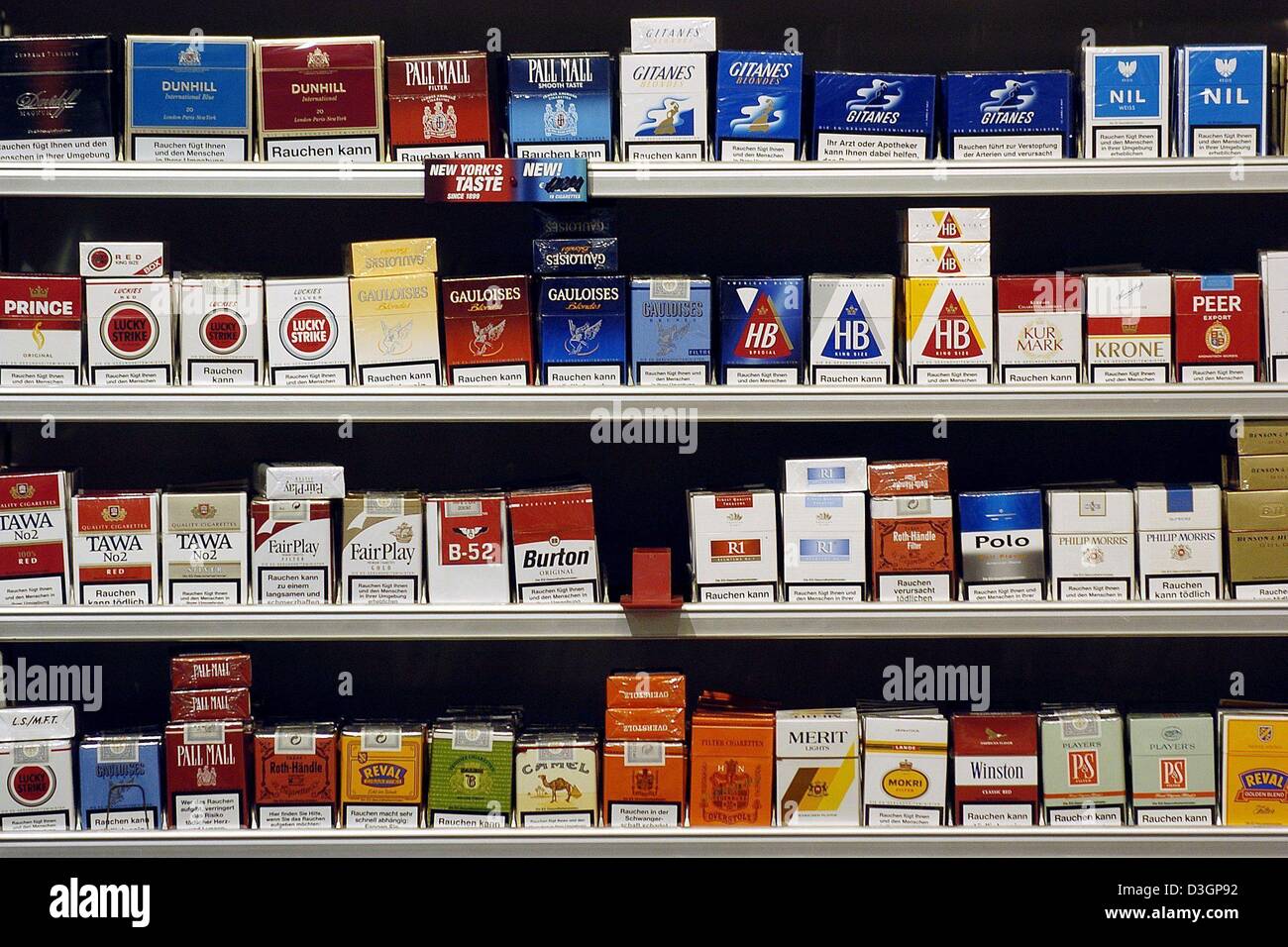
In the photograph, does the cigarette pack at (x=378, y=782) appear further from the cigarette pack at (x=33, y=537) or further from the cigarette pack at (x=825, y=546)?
the cigarette pack at (x=825, y=546)

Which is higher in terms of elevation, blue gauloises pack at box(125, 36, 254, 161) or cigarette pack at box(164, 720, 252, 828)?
→ blue gauloises pack at box(125, 36, 254, 161)

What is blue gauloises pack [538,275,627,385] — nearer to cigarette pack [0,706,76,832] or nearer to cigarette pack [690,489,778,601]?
cigarette pack [690,489,778,601]

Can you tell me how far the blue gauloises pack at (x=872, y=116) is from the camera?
2330 mm

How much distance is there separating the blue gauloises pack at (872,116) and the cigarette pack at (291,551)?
1290 mm

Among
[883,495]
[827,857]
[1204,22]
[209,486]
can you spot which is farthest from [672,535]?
[1204,22]

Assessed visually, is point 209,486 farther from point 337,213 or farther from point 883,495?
point 883,495

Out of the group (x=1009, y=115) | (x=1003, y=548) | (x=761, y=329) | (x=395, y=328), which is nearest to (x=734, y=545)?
(x=761, y=329)

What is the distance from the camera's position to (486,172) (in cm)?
226

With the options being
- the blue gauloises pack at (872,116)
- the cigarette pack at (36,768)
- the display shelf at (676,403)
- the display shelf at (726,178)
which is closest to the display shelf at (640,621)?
the cigarette pack at (36,768)

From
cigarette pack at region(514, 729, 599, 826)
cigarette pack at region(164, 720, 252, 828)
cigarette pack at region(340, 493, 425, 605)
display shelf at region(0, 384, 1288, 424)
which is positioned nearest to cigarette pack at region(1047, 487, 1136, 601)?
display shelf at region(0, 384, 1288, 424)

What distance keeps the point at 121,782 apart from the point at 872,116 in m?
2.05

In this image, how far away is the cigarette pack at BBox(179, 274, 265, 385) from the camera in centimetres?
231

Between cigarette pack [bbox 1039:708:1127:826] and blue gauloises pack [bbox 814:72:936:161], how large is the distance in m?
1.22
